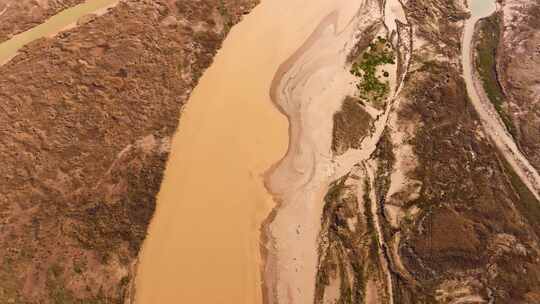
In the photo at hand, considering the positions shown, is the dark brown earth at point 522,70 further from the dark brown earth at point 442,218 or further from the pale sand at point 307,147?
the pale sand at point 307,147

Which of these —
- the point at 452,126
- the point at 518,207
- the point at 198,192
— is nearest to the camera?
the point at 198,192

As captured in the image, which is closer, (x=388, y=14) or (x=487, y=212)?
(x=487, y=212)

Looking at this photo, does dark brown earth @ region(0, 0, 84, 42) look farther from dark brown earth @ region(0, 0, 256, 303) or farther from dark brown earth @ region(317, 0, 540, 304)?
dark brown earth @ region(317, 0, 540, 304)

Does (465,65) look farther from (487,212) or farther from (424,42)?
(487,212)

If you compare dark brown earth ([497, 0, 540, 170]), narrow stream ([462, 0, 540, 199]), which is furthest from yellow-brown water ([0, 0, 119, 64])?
dark brown earth ([497, 0, 540, 170])

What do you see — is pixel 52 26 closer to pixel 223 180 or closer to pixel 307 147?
pixel 223 180

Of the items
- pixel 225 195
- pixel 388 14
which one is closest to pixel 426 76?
pixel 388 14
